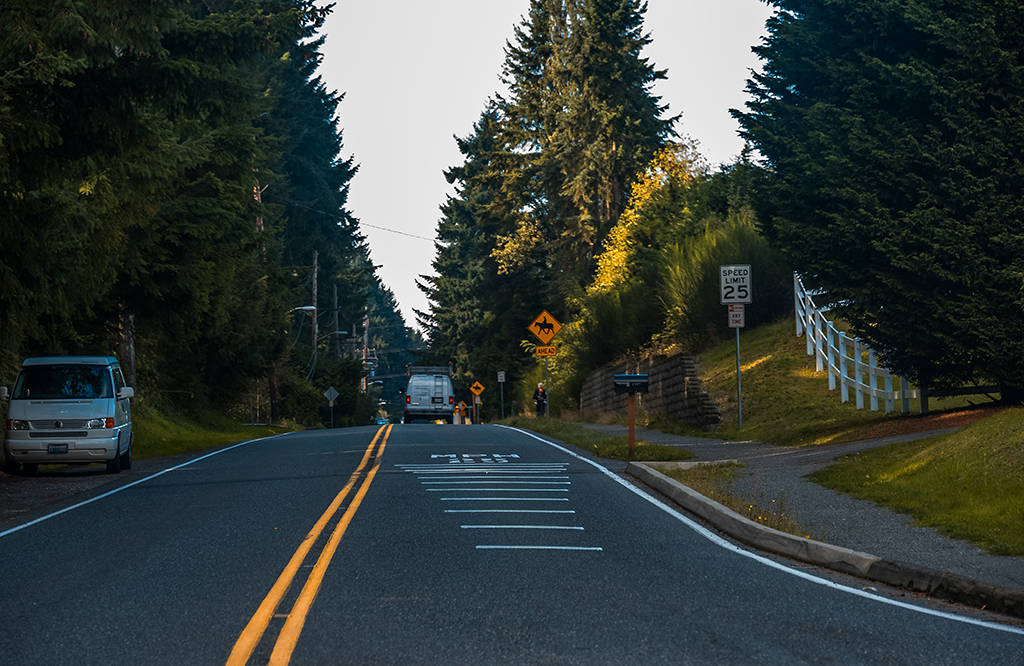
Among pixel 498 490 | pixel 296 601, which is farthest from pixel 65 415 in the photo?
pixel 296 601

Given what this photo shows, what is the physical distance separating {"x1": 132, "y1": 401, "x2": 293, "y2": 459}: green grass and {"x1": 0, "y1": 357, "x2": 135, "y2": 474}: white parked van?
535cm

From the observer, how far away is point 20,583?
848 cm

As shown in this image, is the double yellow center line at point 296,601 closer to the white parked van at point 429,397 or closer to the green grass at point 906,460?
the green grass at point 906,460

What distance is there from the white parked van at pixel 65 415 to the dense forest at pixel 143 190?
1.05 m

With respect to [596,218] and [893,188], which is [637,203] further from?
[893,188]

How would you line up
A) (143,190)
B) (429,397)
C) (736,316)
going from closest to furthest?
1. (143,190)
2. (736,316)
3. (429,397)

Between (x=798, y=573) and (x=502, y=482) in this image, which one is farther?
(x=502, y=482)

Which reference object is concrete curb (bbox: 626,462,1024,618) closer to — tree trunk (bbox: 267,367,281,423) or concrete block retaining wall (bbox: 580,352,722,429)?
concrete block retaining wall (bbox: 580,352,722,429)

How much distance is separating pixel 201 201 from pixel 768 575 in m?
19.4

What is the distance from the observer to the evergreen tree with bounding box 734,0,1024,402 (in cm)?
1573

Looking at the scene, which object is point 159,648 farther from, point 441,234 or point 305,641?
point 441,234

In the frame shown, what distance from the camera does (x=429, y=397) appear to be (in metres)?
49.6

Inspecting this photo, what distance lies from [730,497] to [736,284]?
1257 centimetres

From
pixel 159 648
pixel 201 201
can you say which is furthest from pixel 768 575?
pixel 201 201
